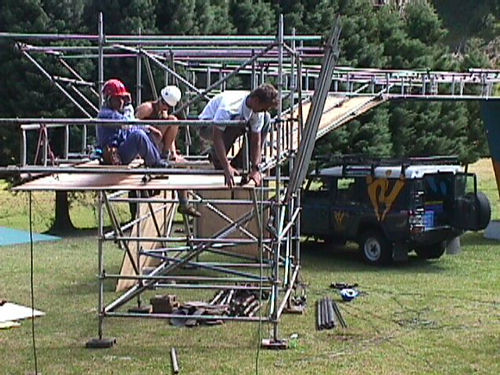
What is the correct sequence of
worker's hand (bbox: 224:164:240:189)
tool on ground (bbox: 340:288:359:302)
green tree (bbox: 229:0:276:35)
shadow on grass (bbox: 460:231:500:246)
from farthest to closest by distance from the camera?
green tree (bbox: 229:0:276:35) < shadow on grass (bbox: 460:231:500:246) < tool on ground (bbox: 340:288:359:302) < worker's hand (bbox: 224:164:240:189)

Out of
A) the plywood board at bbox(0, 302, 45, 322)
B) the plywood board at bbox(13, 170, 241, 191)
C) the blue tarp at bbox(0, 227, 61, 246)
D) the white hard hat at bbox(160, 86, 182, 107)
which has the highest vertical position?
the white hard hat at bbox(160, 86, 182, 107)

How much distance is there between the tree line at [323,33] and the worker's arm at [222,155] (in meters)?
11.0

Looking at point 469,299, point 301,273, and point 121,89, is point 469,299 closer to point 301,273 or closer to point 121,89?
point 301,273

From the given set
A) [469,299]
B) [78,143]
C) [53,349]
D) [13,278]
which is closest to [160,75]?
[78,143]

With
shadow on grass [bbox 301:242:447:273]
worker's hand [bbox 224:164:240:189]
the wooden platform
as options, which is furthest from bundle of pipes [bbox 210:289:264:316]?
shadow on grass [bbox 301:242:447:273]

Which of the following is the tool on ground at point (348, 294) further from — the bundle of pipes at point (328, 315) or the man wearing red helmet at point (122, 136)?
the man wearing red helmet at point (122, 136)

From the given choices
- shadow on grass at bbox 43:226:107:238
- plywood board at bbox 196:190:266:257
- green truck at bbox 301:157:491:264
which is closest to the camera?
green truck at bbox 301:157:491:264

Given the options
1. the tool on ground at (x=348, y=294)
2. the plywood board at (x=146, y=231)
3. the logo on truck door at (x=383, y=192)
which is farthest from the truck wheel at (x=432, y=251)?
the plywood board at (x=146, y=231)

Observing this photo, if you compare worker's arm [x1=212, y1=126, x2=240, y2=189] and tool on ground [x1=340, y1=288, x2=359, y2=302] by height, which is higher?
worker's arm [x1=212, y1=126, x2=240, y2=189]

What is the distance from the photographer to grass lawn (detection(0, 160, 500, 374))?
10.6 metres

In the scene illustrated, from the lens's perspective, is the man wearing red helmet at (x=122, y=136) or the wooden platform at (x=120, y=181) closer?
the wooden platform at (x=120, y=181)

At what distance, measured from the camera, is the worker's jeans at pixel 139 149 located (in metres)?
10.6

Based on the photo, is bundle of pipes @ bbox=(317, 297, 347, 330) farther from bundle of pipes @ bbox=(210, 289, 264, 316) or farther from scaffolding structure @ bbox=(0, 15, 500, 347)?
bundle of pipes @ bbox=(210, 289, 264, 316)

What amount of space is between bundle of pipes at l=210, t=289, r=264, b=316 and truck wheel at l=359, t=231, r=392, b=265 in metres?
4.33
